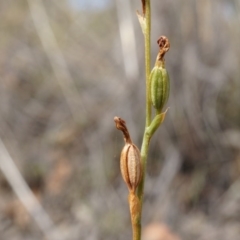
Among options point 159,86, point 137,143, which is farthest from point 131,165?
point 137,143

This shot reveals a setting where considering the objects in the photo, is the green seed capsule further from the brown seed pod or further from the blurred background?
the blurred background

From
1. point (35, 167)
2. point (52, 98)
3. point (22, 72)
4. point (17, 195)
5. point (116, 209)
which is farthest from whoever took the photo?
point (22, 72)

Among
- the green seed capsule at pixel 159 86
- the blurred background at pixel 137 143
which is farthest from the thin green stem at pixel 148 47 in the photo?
the blurred background at pixel 137 143

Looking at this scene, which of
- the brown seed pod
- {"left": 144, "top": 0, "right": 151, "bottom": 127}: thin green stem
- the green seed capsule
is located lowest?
the brown seed pod

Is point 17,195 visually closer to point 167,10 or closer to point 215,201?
point 215,201

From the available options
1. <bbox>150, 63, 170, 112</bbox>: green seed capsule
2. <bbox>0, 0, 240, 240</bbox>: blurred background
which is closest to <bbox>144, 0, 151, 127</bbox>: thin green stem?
<bbox>150, 63, 170, 112</bbox>: green seed capsule

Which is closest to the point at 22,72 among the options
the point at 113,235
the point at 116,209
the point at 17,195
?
the point at 17,195

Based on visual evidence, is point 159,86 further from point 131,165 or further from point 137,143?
point 137,143
